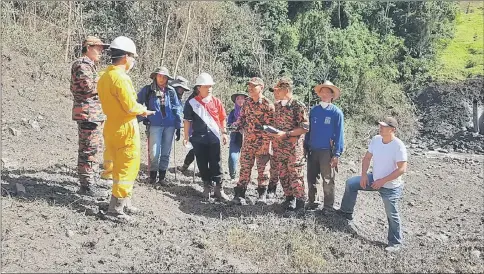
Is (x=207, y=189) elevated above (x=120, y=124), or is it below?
below

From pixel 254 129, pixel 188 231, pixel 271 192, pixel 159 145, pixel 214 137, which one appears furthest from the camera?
pixel 271 192

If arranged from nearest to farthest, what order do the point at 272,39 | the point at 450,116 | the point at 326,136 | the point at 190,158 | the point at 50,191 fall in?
the point at 50,191 < the point at 326,136 < the point at 190,158 < the point at 450,116 < the point at 272,39

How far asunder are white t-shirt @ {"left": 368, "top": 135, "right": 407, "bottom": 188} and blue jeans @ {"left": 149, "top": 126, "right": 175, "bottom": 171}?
276 cm

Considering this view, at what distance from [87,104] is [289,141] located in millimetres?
2464

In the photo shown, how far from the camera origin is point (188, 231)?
18.7 feet

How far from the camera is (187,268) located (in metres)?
4.85

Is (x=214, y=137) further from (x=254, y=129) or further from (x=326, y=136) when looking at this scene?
(x=326, y=136)

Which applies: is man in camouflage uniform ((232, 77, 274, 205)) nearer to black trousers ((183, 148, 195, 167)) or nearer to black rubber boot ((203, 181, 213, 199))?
black rubber boot ((203, 181, 213, 199))

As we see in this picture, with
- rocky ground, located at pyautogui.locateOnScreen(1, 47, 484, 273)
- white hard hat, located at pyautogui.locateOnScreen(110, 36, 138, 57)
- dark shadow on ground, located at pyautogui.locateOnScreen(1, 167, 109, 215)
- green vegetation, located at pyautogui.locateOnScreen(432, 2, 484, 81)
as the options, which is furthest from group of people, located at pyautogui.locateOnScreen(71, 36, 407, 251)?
green vegetation, located at pyautogui.locateOnScreen(432, 2, 484, 81)

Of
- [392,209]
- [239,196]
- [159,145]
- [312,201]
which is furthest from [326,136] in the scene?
[159,145]

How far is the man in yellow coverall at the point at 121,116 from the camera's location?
5.23 m

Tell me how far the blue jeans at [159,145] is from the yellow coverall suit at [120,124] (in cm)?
147

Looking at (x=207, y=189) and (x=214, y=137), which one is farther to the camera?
(x=207, y=189)

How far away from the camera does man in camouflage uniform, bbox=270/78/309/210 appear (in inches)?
247
